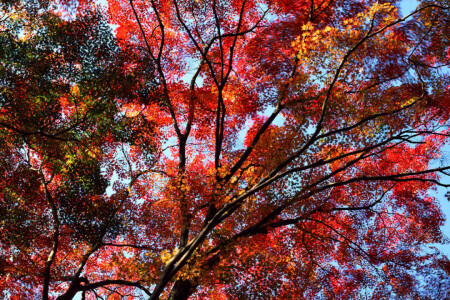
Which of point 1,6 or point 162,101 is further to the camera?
point 162,101

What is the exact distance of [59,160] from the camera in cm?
1003

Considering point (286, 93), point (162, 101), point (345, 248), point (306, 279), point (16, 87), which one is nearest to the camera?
point (16, 87)

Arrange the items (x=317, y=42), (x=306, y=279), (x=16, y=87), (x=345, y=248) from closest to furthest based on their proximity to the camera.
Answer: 1. (x=317, y=42)
2. (x=16, y=87)
3. (x=306, y=279)
4. (x=345, y=248)

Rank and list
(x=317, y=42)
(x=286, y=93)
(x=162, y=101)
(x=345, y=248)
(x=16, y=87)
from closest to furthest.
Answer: (x=317, y=42) < (x=16, y=87) < (x=286, y=93) < (x=162, y=101) < (x=345, y=248)

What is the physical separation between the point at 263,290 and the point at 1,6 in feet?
37.6

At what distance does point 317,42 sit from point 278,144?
2988 millimetres

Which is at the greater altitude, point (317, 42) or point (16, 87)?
point (317, 42)

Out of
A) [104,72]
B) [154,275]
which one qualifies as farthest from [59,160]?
[154,275]

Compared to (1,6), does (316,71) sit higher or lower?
lower

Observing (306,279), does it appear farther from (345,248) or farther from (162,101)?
(162,101)

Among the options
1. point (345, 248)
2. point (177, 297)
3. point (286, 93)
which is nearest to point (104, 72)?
point (286, 93)

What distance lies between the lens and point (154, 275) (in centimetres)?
895

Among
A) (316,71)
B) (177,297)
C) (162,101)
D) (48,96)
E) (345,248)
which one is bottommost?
(177,297)

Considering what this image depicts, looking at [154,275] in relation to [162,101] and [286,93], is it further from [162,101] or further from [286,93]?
[286,93]
